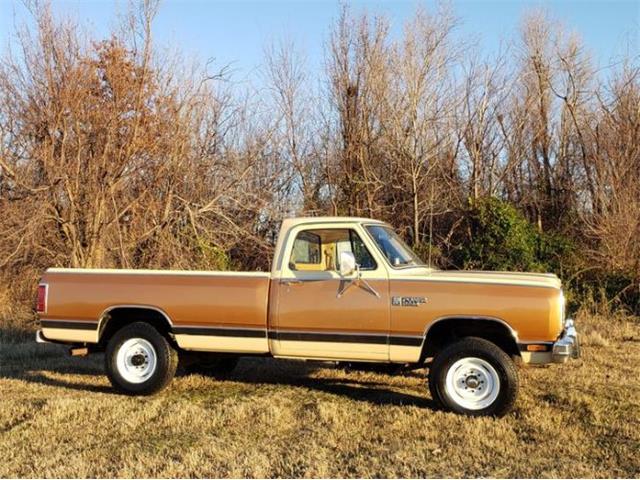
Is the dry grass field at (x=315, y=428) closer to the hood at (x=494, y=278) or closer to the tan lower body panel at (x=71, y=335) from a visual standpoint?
the tan lower body panel at (x=71, y=335)

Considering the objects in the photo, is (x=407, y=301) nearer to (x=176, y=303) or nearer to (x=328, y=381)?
(x=328, y=381)

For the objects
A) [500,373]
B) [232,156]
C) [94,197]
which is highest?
[232,156]

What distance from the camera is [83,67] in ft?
43.5

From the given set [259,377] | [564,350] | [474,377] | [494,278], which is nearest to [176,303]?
[259,377]

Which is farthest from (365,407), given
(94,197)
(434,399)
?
(94,197)

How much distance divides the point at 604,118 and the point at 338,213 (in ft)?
27.6

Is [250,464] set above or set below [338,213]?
below

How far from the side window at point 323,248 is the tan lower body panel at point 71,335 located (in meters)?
2.41

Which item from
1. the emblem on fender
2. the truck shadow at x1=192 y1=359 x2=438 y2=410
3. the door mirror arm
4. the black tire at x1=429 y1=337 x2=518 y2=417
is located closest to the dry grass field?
the truck shadow at x1=192 y1=359 x2=438 y2=410

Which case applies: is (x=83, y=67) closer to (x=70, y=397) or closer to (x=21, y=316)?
(x=21, y=316)

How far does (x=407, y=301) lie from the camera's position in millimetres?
6215

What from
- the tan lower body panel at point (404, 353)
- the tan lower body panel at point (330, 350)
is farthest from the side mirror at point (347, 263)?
the tan lower body panel at point (404, 353)

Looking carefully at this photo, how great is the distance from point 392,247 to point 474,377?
1.63 metres

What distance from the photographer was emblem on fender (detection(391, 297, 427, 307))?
618cm
